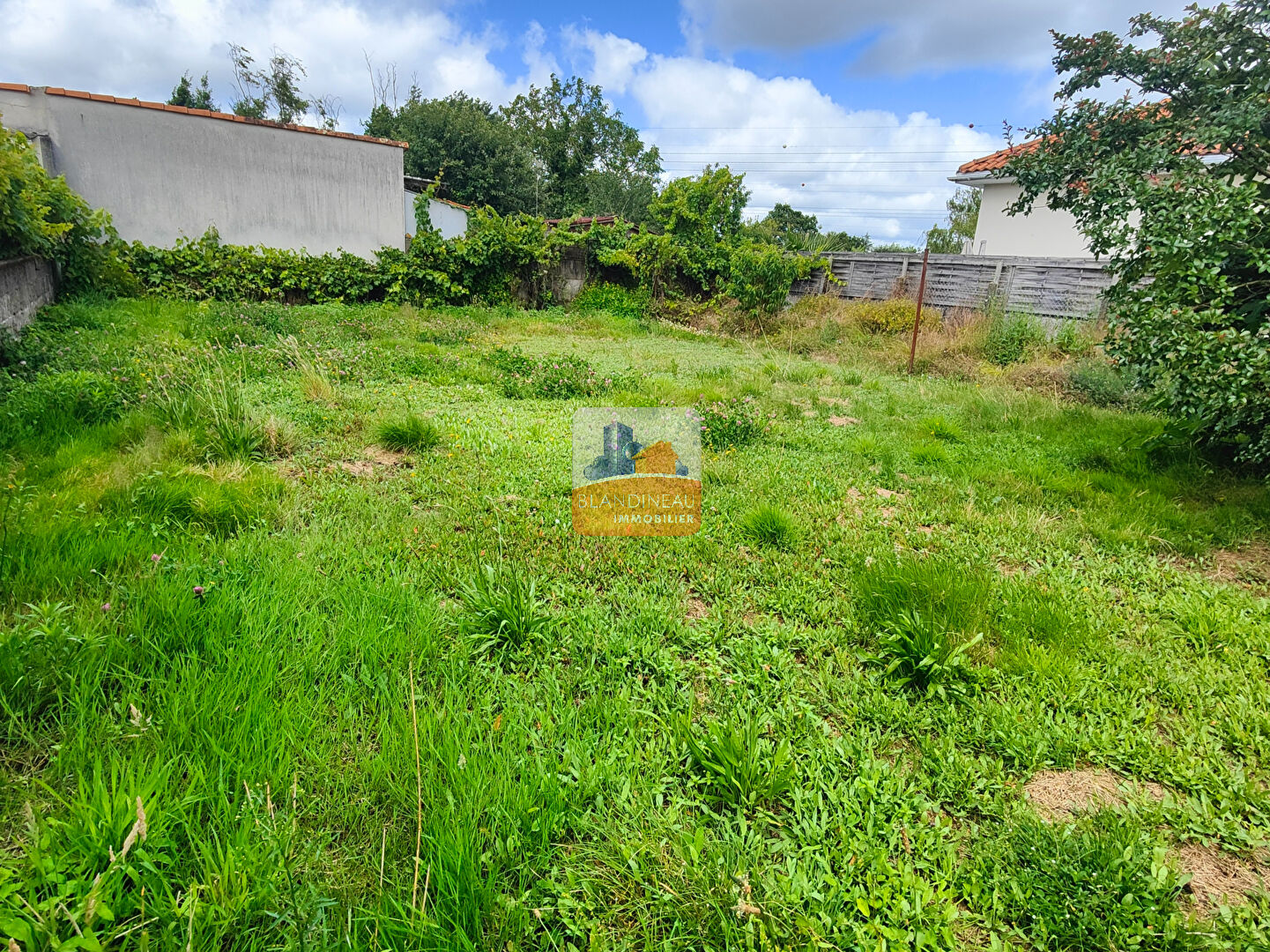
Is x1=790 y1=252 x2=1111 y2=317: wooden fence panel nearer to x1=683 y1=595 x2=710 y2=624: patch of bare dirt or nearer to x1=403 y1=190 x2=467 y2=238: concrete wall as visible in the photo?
x1=683 y1=595 x2=710 y2=624: patch of bare dirt

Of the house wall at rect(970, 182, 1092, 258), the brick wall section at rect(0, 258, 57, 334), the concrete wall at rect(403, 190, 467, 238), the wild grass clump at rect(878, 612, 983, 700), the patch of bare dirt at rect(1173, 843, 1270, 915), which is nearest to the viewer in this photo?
the patch of bare dirt at rect(1173, 843, 1270, 915)

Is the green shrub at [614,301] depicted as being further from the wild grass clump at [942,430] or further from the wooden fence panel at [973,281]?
the wild grass clump at [942,430]

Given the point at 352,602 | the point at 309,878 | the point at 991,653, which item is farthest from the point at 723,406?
the point at 309,878

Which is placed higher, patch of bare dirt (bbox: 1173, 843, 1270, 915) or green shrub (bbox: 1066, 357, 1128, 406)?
green shrub (bbox: 1066, 357, 1128, 406)

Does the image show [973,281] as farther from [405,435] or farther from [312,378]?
[312,378]

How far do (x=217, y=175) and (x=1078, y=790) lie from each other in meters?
17.2

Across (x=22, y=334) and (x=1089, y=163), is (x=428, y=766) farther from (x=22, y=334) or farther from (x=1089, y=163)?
(x=22, y=334)

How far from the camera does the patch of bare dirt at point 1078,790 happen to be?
1.80 metres

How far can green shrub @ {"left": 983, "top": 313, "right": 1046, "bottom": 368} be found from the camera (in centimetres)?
996

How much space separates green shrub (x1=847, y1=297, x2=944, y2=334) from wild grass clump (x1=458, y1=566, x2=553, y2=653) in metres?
11.6

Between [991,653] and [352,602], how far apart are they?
266 cm

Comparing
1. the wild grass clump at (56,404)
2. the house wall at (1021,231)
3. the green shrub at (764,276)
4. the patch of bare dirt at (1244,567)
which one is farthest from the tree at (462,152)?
the patch of bare dirt at (1244,567)

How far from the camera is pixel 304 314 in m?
10.3

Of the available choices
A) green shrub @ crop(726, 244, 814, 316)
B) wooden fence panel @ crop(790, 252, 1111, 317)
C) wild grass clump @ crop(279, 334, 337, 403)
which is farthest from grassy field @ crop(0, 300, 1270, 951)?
green shrub @ crop(726, 244, 814, 316)
